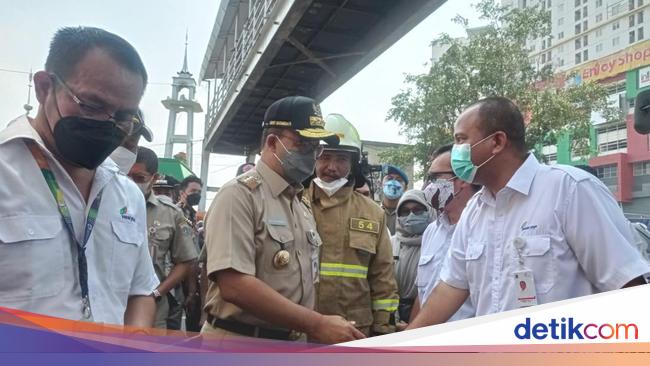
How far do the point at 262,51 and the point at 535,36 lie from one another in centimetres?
835

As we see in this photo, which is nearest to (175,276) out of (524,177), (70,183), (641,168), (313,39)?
(70,183)

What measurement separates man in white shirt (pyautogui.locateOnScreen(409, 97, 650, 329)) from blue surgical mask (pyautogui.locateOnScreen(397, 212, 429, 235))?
3.92ft

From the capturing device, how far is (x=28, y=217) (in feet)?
4.13

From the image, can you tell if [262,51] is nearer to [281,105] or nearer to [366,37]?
[366,37]

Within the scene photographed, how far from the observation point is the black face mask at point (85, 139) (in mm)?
1351

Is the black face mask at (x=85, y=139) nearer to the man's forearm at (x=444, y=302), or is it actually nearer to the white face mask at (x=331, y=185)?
the man's forearm at (x=444, y=302)

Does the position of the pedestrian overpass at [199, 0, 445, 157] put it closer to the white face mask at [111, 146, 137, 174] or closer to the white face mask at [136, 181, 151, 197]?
the white face mask at [136, 181, 151, 197]

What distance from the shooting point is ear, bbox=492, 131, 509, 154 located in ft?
6.31

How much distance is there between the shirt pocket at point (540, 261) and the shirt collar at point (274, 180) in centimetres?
92

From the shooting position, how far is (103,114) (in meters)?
1.40

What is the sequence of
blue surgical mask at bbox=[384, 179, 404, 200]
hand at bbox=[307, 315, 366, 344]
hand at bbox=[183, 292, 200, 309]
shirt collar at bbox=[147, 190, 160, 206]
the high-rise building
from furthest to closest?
the high-rise building < blue surgical mask at bbox=[384, 179, 404, 200] < hand at bbox=[183, 292, 200, 309] < shirt collar at bbox=[147, 190, 160, 206] < hand at bbox=[307, 315, 366, 344]

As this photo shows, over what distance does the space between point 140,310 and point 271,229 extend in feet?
1.72

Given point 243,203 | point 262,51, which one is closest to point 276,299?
point 243,203

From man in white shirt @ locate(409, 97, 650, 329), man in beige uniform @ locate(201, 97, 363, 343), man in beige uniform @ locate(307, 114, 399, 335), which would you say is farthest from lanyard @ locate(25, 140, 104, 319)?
man in beige uniform @ locate(307, 114, 399, 335)
